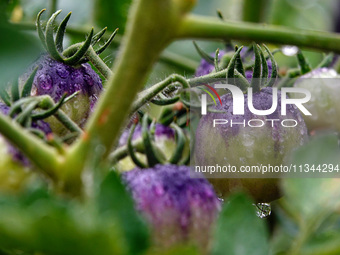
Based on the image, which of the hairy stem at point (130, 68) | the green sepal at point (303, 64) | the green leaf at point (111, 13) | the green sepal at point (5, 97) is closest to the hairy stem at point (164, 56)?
the green leaf at point (111, 13)

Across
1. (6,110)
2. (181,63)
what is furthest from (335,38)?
(181,63)

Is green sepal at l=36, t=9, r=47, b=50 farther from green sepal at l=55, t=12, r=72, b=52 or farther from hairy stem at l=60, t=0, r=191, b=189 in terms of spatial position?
hairy stem at l=60, t=0, r=191, b=189

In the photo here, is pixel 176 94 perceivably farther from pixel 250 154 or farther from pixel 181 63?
pixel 181 63

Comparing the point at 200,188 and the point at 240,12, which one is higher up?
the point at 240,12

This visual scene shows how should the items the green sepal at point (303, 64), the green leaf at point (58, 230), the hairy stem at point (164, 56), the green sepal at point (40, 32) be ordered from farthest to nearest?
the hairy stem at point (164, 56), the green sepal at point (303, 64), the green sepal at point (40, 32), the green leaf at point (58, 230)

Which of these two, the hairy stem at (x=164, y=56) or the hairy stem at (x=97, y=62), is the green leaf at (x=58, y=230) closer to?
the hairy stem at (x=97, y=62)

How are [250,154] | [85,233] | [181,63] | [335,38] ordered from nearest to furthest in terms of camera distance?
1. [85,233]
2. [335,38]
3. [250,154]
4. [181,63]

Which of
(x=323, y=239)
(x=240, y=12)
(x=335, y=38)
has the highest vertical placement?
(x=240, y=12)

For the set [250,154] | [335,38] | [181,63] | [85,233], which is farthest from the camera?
[181,63]
